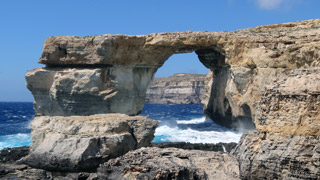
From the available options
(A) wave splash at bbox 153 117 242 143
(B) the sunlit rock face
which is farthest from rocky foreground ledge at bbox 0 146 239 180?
(B) the sunlit rock face

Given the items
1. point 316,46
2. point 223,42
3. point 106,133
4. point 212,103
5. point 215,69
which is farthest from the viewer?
point 212,103

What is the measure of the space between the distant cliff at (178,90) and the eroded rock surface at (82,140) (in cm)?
7835

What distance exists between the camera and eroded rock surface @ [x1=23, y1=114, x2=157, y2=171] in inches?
563

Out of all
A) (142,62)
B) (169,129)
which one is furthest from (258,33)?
(169,129)

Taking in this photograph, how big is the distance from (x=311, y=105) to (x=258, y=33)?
21.3 meters

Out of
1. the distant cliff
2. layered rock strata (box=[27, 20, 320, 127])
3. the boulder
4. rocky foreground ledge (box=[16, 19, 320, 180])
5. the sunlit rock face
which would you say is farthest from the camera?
the distant cliff

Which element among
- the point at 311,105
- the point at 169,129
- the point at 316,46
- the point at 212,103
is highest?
the point at 316,46

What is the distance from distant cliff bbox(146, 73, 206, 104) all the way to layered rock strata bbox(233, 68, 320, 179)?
283 feet

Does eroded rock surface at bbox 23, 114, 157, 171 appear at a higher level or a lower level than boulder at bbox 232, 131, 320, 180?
lower

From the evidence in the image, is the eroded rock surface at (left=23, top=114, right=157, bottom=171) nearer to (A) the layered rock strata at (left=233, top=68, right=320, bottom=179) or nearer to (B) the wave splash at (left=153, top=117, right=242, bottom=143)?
(A) the layered rock strata at (left=233, top=68, right=320, bottom=179)

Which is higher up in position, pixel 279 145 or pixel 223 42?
pixel 223 42

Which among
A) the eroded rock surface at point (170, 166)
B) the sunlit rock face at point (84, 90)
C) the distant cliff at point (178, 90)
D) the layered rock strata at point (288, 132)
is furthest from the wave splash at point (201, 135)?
the distant cliff at point (178, 90)

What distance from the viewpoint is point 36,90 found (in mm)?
29938

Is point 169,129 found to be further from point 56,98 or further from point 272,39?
point 272,39
